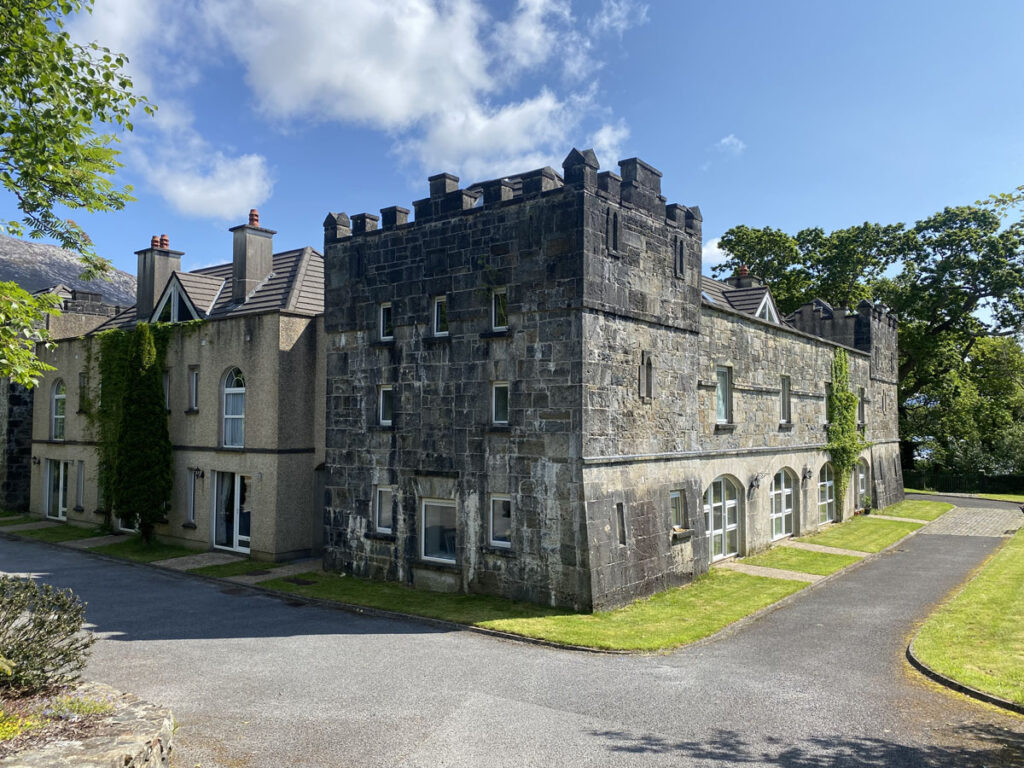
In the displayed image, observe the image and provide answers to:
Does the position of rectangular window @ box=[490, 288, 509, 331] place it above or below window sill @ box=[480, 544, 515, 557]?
above

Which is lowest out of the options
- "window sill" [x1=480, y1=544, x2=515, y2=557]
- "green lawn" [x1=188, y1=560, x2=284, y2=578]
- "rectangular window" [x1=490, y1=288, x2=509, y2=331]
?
"green lawn" [x1=188, y1=560, x2=284, y2=578]

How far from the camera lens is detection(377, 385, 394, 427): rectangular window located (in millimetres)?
19297

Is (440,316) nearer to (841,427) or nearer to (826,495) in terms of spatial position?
(841,427)

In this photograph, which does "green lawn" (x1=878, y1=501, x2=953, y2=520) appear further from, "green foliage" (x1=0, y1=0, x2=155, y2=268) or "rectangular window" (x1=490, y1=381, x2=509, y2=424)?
"green foliage" (x1=0, y1=0, x2=155, y2=268)

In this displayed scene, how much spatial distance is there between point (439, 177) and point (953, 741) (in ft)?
49.4

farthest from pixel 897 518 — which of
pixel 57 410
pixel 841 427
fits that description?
pixel 57 410

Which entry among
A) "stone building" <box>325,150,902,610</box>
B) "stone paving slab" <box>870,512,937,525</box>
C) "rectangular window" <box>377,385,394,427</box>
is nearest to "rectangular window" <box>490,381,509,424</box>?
"stone building" <box>325,150,902,610</box>

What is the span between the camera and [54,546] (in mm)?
24312

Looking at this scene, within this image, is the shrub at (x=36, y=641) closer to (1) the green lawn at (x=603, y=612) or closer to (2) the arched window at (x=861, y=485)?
(1) the green lawn at (x=603, y=612)

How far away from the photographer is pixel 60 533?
86.4 feet

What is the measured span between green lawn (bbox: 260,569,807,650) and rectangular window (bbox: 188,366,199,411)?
316 inches

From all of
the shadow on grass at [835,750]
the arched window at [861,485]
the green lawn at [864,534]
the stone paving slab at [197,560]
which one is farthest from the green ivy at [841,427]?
the stone paving slab at [197,560]

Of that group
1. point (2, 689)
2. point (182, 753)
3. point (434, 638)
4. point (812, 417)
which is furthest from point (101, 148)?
point (812, 417)

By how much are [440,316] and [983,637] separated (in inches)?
520
